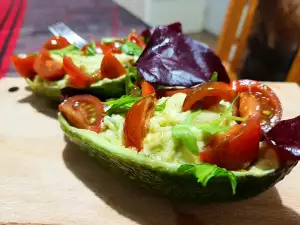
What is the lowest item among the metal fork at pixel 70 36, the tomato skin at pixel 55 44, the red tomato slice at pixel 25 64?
the red tomato slice at pixel 25 64

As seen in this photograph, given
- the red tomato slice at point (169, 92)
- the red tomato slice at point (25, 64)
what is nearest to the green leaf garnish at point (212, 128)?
the red tomato slice at point (169, 92)

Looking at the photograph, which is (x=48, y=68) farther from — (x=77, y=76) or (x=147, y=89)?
(x=147, y=89)

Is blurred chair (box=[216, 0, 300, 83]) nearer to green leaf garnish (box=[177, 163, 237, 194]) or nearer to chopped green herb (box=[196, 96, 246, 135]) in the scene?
chopped green herb (box=[196, 96, 246, 135])

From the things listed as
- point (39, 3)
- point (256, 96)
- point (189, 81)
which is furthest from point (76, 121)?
point (39, 3)

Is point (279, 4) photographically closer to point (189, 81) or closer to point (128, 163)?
point (189, 81)

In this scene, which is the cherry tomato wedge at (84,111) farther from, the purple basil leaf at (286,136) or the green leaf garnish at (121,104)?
the purple basil leaf at (286,136)

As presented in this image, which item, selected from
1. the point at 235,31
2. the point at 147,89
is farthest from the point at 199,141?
the point at 235,31
